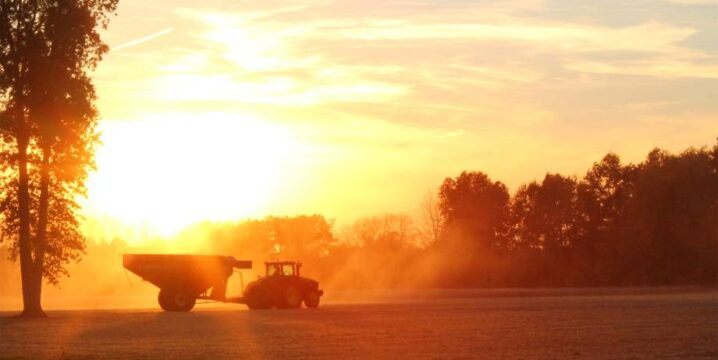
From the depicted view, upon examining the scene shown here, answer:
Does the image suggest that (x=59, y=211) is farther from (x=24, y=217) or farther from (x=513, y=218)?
(x=513, y=218)

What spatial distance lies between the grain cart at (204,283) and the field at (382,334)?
5.66 m

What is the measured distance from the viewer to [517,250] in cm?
11562

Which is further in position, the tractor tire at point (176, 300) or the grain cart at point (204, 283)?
the grain cart at point (204, 283)

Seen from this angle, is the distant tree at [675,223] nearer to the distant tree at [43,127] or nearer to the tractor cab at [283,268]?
the tractor cab at [283,268]

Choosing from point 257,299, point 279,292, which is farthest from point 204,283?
point 279,292

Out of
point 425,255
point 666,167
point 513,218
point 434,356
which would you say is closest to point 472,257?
point 425,255

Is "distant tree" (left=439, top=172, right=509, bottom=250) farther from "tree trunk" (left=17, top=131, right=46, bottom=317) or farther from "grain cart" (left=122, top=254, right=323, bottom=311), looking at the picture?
"tree trunk" (left=17, top=131, right=46, bottom=317)

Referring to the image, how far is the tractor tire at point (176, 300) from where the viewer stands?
160ft

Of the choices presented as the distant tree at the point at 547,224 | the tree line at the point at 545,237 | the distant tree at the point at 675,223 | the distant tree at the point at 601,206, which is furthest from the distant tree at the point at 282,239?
the distant tree at the point at 675,223

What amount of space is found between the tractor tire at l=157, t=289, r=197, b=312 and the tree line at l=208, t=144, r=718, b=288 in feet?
179

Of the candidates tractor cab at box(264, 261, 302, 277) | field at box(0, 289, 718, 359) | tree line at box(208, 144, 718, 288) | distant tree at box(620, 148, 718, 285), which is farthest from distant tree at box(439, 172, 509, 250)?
field at box(0, 289, 718, 359)

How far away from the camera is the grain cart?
49.2m

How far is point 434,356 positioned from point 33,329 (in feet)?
55.0

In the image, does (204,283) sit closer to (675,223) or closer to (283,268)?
(283,268)
